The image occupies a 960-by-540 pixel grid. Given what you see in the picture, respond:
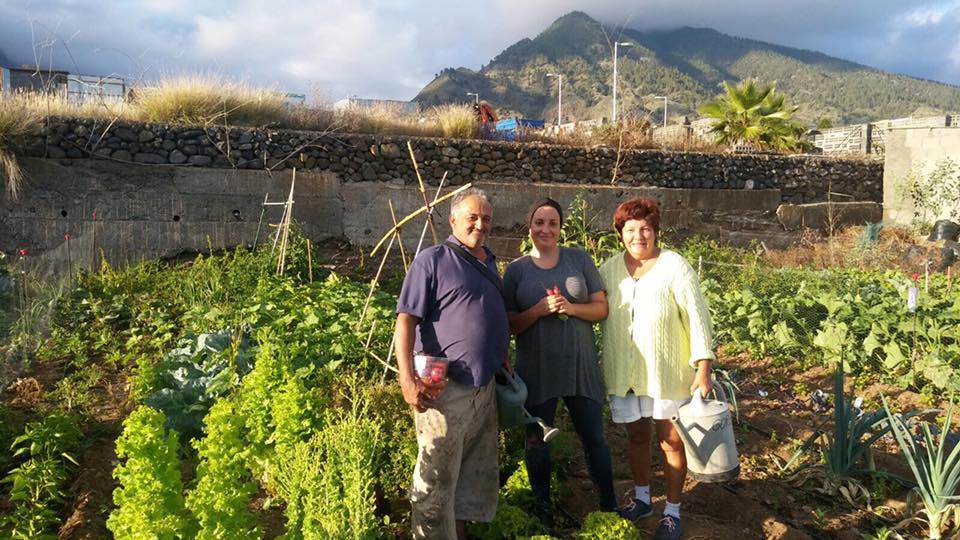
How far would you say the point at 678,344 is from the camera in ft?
10.2

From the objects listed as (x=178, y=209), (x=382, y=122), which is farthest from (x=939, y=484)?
(x=382, y=122)

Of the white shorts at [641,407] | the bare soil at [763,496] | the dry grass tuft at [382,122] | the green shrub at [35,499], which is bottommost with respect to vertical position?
the bare soil at [763,496]

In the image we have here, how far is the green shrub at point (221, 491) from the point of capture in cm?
228

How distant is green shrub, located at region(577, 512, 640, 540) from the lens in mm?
2602

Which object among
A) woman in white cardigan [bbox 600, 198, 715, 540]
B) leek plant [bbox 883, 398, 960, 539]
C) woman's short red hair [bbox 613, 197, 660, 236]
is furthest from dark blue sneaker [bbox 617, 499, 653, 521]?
woman's short red hair [bbox 613, 197, 660, 236]

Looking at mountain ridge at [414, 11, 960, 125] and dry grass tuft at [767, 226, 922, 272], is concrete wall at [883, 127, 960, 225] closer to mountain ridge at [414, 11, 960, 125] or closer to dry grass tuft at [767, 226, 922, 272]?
dry grass tuft at [767, 226, 922, 272]

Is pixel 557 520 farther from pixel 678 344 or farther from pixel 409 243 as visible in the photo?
pixel 409 243

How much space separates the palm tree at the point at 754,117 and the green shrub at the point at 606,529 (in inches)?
606

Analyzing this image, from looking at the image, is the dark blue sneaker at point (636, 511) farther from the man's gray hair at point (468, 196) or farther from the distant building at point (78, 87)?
the distant building at point (78, 87)

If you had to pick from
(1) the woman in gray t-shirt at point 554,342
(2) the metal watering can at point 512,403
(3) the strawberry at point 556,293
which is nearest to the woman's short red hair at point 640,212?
(1) the woman in gray t-shirt at point 554,342

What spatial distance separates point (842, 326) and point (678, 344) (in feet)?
10.7

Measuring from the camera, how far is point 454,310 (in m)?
2.77

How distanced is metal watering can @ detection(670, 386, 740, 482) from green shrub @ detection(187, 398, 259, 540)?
1813 mm

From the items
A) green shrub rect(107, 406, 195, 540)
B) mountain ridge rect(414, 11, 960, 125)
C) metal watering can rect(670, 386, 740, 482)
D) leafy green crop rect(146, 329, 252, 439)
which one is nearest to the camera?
green shrub rect(107, 406, 195, 540)
